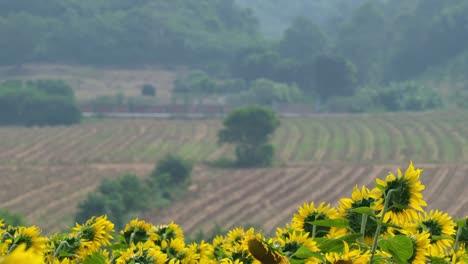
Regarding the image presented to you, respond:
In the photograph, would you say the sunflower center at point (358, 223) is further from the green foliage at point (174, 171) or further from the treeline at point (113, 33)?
the treeline at point (113, 33)

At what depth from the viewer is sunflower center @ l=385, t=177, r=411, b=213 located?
224cm

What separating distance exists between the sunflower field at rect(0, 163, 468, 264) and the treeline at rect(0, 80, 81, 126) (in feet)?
183

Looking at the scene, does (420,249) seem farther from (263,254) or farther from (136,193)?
(136,193)

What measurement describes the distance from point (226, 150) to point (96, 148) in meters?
6.98

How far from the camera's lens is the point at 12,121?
194ft

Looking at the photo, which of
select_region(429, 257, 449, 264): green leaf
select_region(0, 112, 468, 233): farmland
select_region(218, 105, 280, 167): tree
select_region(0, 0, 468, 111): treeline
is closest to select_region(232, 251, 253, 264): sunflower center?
select_region(429, 257, 449, 264): green leaf

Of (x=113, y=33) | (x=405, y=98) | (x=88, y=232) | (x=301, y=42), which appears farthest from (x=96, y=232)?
(x=301, y=42)

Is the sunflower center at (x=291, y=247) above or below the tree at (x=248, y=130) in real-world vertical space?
above

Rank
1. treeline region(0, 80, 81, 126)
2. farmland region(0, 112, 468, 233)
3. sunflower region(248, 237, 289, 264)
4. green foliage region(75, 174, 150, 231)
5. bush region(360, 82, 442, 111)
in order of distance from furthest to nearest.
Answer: bush region(360, 82, 442, 111), treeline region(0, 80, 81, 126), farmland region(0, 112, 468, 233), green foliage region(75, 174, 150, 231), sunflower region(248, 237, 289, 264)

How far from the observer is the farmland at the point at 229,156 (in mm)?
32656

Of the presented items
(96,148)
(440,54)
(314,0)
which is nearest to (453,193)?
(96,148)

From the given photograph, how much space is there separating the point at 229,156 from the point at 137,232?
41851 millimetres

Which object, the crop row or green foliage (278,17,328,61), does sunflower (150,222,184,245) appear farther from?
green foliage (278,17,328,61)

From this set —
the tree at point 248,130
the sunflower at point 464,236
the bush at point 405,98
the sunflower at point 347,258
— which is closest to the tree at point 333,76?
the bush at point 405,98
